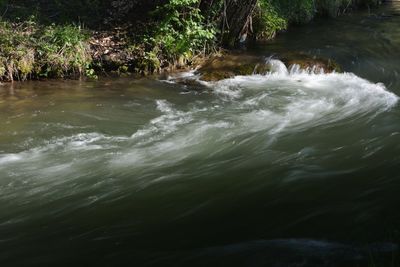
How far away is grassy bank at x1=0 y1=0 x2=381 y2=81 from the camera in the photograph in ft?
36.1

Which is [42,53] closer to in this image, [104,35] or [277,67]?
[104,35]

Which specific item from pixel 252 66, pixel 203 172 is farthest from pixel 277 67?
pixel 203 172

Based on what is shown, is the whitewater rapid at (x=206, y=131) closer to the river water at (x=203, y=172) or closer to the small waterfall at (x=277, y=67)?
the river water at (x=203, y=172)

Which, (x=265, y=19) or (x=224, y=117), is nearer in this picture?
(x=224, y=117)

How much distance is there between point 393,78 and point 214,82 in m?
4.00

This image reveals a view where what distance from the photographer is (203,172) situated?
6.27 m

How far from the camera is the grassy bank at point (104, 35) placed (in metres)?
11.0

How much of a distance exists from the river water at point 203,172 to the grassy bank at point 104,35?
0.65m

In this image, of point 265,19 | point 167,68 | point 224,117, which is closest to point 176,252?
point 224,117

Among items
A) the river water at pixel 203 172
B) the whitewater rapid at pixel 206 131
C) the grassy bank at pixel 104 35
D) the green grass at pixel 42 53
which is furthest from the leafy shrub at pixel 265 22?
the green grass at pixel 42 53

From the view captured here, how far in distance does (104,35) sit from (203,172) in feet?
24.1

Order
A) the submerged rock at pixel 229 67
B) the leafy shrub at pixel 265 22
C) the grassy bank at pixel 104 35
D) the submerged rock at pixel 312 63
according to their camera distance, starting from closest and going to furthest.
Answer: the grassy bank at pixel 104 35 → the submerged rock at pixel 229 67 → the submerged rock at pixel 312 63 → the leafy shrub at pixel 265 22

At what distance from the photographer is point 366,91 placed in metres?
10.2

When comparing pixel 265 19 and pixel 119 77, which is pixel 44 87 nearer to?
pixel 119 77
